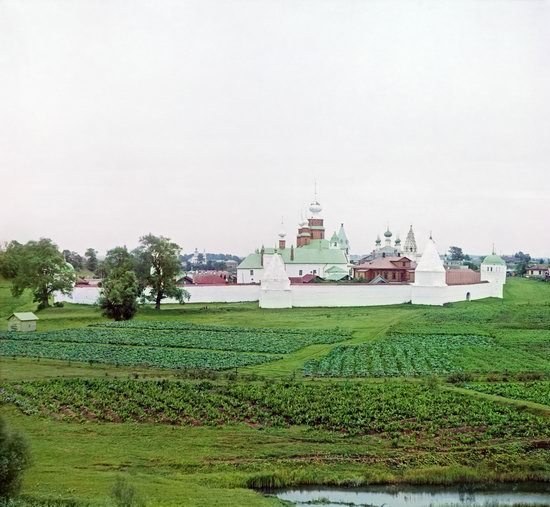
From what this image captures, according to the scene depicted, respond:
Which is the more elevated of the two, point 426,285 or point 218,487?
point 426,285

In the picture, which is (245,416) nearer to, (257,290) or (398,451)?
(398,451)

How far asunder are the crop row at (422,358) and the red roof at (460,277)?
2575 cm

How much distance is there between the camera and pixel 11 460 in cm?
1385

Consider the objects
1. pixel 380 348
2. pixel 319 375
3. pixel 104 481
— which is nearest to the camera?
pixel 104 481

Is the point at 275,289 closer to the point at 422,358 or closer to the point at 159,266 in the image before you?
the point at 159,266

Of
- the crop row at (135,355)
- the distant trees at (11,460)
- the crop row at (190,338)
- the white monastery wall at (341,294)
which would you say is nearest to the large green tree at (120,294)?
the crop row at (190,338)

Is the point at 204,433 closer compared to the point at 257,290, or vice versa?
the point at 204,433

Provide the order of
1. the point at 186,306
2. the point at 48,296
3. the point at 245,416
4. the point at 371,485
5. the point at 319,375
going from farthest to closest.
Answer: the point at 186,306
the point at 48,296
the point at 319,375
the point at 245,416
the point at 371,485

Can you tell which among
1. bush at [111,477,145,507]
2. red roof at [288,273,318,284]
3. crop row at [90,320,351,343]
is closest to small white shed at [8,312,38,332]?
crop row at [90,320,351,343]

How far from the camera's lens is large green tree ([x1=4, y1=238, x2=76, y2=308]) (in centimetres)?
5106

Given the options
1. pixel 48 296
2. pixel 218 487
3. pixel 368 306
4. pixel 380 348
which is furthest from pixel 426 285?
pixel 218 487

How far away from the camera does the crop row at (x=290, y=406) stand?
20641mm

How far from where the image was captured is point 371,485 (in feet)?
56.6

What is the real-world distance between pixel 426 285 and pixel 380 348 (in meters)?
25.6
